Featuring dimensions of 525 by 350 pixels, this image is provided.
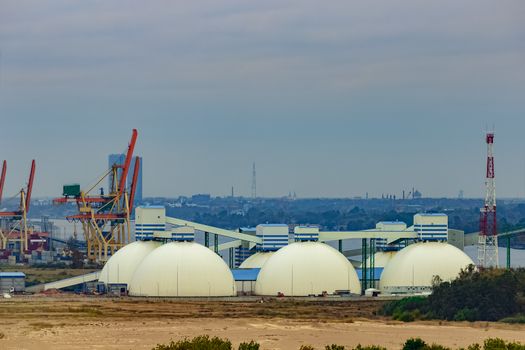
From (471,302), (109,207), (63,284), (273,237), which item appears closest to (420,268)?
(273,237)

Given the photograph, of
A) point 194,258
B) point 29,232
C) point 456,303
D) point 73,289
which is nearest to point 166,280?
point 194,258

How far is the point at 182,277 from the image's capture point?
81.0 m

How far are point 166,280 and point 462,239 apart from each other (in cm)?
2434

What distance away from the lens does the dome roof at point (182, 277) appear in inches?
3187

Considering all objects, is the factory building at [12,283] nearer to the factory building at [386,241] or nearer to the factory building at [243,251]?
the factory building at [243,251]

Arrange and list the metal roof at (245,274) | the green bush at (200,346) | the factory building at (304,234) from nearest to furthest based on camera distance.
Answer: the green bush at (200,346) < the metal roof at (245,274) < the factory building at (304,234)

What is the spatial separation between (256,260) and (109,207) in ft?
79.9

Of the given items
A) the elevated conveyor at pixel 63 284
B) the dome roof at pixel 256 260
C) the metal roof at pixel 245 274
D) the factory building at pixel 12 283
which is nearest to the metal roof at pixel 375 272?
the dome roof at pixel 256 260

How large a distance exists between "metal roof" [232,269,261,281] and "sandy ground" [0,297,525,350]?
6.61m

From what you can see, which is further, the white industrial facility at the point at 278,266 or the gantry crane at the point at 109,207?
the gantry crane at the point at 109,207

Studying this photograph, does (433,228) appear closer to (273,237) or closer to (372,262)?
(372,262)

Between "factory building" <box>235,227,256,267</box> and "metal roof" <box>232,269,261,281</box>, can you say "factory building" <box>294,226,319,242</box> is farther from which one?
"factory building" <box>235,227,256,267</box>

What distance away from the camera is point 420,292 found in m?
82.4

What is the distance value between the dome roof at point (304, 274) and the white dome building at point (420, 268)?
2.19m
